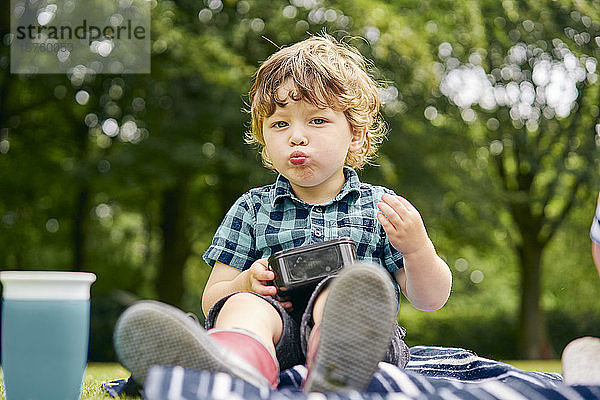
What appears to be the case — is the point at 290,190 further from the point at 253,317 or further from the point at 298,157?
the point at 253,317

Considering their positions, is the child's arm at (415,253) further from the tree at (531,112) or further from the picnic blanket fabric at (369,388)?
the tree at (531,112)

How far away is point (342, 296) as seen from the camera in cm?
141

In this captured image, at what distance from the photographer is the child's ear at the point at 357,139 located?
7.47 feet

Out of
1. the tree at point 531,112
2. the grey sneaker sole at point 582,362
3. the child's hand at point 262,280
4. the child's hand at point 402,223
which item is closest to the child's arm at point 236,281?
the child's hand at point 262,280

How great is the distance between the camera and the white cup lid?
59.0 inches

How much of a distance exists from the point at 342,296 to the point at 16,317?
2.31 ft

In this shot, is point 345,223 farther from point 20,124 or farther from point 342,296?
point 20,124

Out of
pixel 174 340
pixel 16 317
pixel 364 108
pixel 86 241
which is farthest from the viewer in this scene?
pixel 86 241

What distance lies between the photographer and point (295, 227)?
7.11 feet

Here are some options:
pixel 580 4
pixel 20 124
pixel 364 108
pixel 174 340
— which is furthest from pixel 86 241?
pixel 174 340

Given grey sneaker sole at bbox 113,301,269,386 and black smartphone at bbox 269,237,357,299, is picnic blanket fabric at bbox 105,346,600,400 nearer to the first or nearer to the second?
grey sneaker sole at bbox 113,301,269,386

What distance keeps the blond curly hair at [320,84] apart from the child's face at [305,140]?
24 millimetres

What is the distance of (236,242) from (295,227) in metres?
0.19

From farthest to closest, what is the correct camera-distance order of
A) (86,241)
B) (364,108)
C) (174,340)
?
(86,241), (364,108), (174,340)
